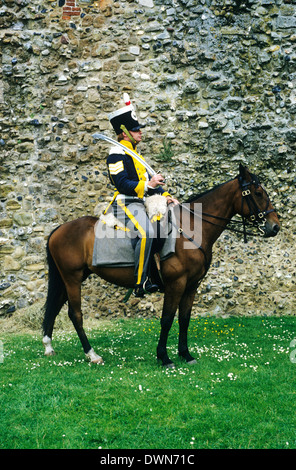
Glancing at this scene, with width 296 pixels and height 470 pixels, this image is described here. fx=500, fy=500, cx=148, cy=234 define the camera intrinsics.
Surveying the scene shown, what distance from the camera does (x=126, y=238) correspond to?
6609 millimetres

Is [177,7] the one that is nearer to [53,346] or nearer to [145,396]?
[53,346]

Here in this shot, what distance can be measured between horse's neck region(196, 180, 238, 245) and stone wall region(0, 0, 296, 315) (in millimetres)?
3739

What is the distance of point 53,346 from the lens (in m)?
8.09

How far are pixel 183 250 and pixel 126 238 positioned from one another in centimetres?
77

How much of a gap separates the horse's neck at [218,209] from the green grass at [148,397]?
1771 mm

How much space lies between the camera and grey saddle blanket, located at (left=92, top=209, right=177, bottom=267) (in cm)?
652

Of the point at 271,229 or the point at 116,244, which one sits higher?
the point at 271,229

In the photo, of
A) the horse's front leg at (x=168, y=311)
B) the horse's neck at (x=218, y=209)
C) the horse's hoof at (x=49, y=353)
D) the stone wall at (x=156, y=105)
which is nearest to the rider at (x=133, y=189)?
the horse's front leg at (x=168, y=311)

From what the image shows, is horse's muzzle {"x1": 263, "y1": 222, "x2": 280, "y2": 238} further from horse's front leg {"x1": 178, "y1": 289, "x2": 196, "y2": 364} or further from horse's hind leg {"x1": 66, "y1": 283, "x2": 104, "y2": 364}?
horse's hind leg {"x1": 66, "y1": 283, "x2": 104, "y2": 364}

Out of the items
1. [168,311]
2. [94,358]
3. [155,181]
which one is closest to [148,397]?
[168,311]

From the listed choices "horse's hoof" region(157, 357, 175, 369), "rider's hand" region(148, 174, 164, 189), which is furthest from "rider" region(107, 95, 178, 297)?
"horse's hoof" region(157, 357, 175, 369)

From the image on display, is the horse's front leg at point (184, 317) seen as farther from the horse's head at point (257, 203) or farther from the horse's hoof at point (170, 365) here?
the horse's head at point (257, 203)

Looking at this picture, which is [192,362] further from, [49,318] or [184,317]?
[49,318]

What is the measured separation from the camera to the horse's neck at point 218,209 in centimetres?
676
